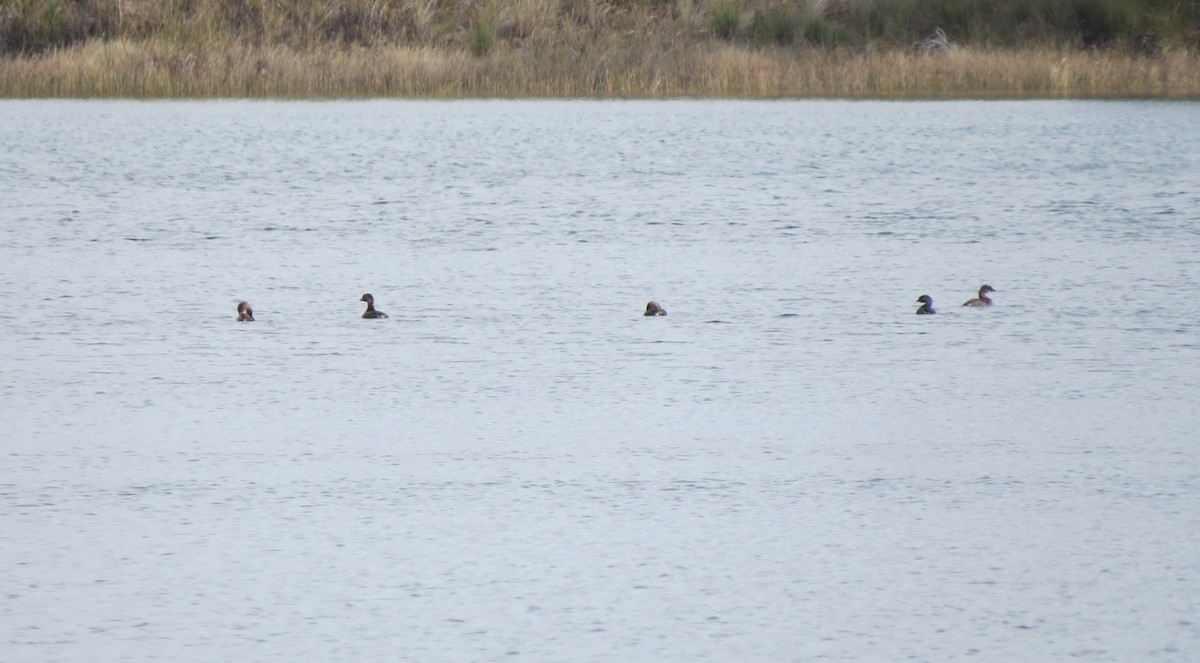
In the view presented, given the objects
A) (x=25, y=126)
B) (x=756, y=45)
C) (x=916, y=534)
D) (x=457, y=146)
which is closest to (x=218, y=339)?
(x=916, y=534)

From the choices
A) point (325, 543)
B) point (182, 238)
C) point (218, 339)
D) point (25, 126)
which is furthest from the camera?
point (25, 126)

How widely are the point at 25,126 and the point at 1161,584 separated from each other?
24.5 m

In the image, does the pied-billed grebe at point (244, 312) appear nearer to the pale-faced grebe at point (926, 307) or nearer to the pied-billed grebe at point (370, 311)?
the pied-billed grebe at point (370, 311)

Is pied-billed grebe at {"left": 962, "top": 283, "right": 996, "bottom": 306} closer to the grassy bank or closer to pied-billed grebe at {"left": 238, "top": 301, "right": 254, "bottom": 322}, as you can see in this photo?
pied-billed grebe at {"left": 238, "top": 301, "right": 254, "bottom": 322}

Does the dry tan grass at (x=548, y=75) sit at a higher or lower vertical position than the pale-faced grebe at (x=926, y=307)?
higher

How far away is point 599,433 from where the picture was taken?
724 cm

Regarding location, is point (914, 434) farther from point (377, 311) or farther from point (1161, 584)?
point (377, 311)

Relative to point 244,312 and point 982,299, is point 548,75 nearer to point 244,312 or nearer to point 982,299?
point 982,299

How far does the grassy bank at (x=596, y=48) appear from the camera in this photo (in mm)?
30797

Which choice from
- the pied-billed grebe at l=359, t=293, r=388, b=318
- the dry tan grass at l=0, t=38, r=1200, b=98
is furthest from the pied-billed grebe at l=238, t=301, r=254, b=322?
the dry tan grass at l=0, t=38, r=1200, b=98

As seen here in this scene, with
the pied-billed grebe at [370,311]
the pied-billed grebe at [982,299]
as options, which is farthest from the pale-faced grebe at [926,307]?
the pied-billed grebe at [370,311]

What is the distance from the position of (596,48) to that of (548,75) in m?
2.63

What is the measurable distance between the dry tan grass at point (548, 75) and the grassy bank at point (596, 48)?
0.13ft

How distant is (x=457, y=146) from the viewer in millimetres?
24375
